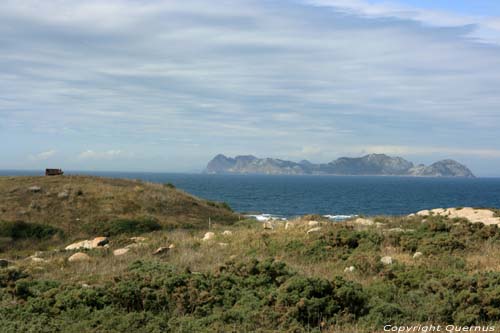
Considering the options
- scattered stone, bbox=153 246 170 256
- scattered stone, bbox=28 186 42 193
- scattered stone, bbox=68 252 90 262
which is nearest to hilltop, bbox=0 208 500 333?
scattered stone, bbox=68 252 90 262

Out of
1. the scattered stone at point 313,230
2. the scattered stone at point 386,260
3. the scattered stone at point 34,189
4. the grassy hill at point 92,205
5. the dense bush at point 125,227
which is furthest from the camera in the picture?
the scattered stone at point 34,189

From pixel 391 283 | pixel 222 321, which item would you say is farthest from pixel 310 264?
pixel 222 321

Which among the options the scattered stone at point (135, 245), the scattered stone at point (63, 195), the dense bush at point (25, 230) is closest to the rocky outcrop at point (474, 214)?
the scattered stone at point (135, 245)

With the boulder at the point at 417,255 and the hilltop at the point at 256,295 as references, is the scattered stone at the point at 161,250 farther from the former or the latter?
the boulder at the point at 417,255

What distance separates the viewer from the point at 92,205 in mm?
32281

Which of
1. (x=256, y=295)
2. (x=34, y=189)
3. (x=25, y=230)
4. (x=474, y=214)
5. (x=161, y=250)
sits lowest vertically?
(x=25, y=230)

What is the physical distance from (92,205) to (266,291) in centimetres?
2307

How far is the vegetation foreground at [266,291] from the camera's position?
32.7 feet

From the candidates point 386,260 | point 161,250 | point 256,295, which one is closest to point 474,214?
point 386,260

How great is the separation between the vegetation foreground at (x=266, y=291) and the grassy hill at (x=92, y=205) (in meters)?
11.9

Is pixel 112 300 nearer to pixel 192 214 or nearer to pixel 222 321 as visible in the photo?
pixel 222 321

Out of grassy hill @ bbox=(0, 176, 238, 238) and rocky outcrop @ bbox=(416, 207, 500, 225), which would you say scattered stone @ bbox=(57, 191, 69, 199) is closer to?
grassy hill @ bbox=(0, 176, 238, 238)

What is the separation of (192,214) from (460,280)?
2397 cm

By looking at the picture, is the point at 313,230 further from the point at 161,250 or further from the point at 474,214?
Result: the point at 474,214
